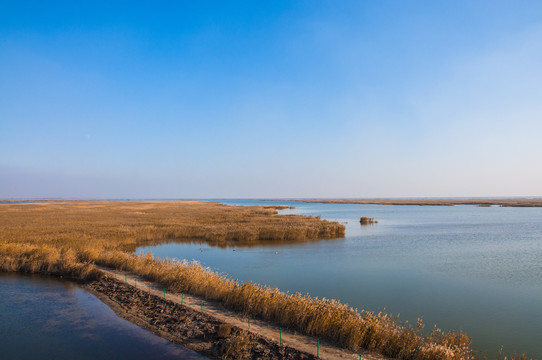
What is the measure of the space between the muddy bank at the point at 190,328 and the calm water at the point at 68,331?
12.3 inches

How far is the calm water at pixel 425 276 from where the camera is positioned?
11.4 m

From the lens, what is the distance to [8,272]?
16141mm

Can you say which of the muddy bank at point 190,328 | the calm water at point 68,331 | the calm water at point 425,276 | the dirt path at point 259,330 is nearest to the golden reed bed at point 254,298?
the dirt path at point 259,330

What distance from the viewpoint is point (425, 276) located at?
17.6 metres

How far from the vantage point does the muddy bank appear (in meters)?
7.60

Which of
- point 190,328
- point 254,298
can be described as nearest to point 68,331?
point 190,328

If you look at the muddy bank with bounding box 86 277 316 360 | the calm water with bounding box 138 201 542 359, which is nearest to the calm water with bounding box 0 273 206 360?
the muddy bank with bounding box 86 277 316 360

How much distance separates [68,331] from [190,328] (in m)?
3.52

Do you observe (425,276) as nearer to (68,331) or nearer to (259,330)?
(259,330)

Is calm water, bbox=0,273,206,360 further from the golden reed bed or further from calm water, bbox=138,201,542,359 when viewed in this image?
calm water, bbox=138,201,542,359

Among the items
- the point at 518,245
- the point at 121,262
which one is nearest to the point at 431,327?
the point at 121,262

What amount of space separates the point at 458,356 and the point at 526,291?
10.8m

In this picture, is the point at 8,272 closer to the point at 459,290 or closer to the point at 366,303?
the point at 366,303

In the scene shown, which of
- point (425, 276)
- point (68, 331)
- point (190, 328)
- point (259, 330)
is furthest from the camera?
point (425, 276)
